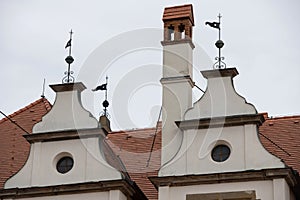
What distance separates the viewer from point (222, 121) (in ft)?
77.0

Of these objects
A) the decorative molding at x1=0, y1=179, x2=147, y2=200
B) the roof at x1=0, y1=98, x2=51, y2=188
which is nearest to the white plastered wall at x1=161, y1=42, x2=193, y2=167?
the decorative molding at x1=0, y1=179, x2=147, y2=200

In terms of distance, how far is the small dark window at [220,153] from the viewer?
76.2 feet

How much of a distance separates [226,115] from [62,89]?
444cm

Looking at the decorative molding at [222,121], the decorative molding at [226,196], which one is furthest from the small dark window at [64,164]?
the decorative molding at [226,196]

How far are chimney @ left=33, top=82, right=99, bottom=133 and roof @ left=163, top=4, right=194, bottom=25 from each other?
3070 millimetres

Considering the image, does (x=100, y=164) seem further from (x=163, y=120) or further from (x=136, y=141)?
(x=136, y=141)

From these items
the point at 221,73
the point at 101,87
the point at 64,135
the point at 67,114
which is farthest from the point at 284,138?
the point at 64,135

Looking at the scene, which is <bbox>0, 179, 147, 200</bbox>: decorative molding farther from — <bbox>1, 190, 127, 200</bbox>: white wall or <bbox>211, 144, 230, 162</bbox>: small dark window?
<bbox>211, 144, 230, 162</bbox>: small dark window

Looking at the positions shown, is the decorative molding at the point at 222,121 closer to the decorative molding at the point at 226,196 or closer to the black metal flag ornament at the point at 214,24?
the decorative molding at the point at 226,196

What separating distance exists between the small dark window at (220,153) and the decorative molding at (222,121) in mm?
541

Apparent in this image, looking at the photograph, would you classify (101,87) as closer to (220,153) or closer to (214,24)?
(214,24)

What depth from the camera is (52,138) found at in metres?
24.6

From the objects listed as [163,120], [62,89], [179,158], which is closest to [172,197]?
[179,158]

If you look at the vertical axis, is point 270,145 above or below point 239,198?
above
